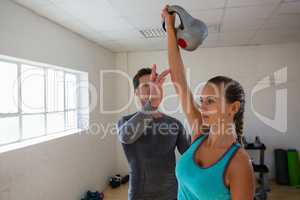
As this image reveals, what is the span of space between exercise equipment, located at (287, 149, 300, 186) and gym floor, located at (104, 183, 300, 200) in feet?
0.56

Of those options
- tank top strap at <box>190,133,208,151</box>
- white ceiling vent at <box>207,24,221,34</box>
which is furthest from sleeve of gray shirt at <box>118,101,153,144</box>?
white ceiling vent at <box>207,24,221,34</box>

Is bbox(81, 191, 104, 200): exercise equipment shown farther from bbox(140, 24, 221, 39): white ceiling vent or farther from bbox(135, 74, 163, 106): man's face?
bbox(135, 74, 163, 106): man's face

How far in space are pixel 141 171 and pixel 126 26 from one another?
8.08 feet

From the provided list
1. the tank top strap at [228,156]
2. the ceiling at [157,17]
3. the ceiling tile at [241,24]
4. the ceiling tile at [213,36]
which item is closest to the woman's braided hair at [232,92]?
the tank top strap at [228,156]

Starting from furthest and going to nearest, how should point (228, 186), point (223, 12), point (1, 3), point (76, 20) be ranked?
point (76, 20)
point (223, 12)
point (1, 3)
point (228, 186)

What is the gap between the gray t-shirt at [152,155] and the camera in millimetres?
1326

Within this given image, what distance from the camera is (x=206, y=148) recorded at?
3.28 feet

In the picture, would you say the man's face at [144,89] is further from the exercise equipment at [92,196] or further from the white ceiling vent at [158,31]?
the exercise equipment at [92,196]

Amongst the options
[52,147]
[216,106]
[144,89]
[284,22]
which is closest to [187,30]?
[216,106]

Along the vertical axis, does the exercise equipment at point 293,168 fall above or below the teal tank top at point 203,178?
below

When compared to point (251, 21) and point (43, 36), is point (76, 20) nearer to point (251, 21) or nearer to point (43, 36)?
point (43, 36)

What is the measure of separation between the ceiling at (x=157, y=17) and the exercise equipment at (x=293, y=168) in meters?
2.15

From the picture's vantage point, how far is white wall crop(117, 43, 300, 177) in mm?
4688

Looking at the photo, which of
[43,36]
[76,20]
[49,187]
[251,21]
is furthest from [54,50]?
[251,21]
